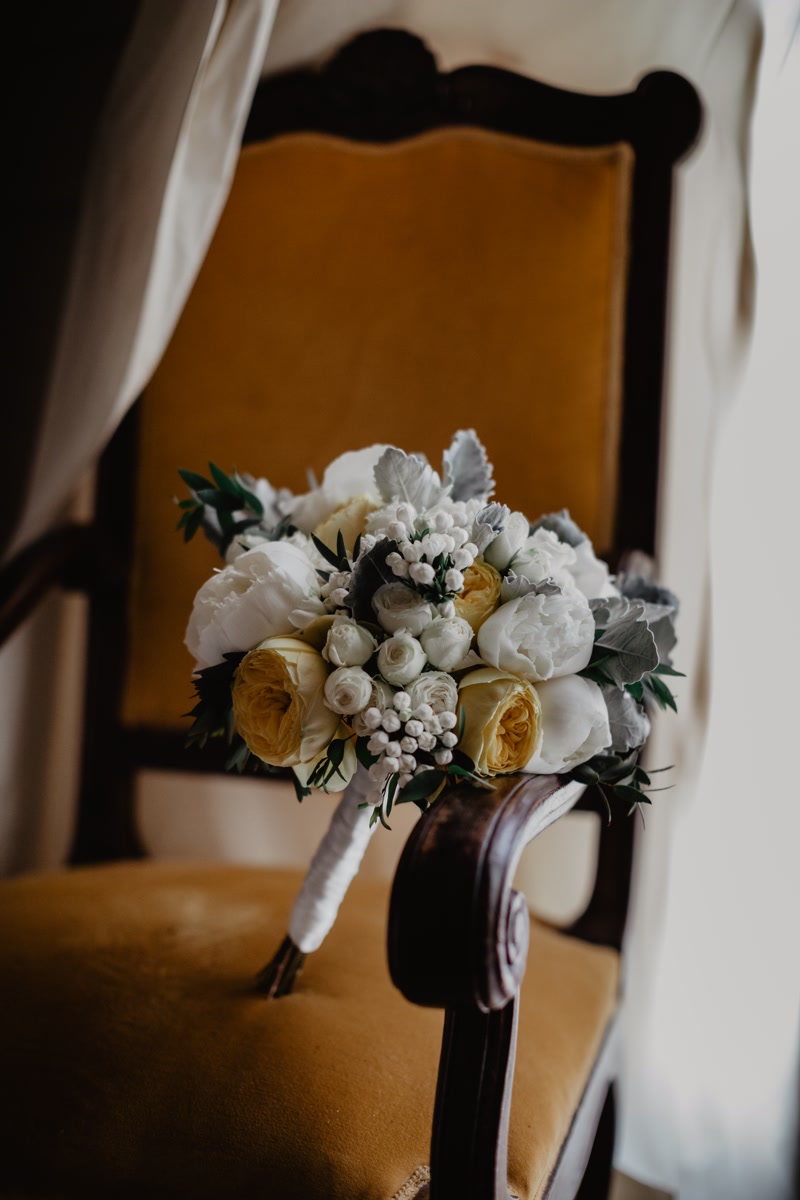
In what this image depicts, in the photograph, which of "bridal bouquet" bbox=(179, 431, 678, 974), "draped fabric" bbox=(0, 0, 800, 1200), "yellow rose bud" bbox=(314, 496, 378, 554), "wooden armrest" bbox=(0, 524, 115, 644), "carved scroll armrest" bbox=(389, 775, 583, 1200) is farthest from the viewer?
"wooden armrest" bbox=(0, 524, 115, 644)

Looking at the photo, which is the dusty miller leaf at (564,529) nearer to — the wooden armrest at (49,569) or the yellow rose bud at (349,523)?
the yellow rose bud at (349,523)

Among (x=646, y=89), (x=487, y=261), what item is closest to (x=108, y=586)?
(x=487, y=261)

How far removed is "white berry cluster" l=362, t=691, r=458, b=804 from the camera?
0.46m

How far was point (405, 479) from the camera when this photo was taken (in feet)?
1.78

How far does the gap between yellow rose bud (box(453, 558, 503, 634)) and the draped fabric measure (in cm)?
47

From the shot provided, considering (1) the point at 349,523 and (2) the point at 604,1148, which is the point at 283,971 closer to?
(1) the point at 349,523

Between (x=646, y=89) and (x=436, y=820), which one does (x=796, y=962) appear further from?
(x=646, y=89)

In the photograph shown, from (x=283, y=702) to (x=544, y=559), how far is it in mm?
184

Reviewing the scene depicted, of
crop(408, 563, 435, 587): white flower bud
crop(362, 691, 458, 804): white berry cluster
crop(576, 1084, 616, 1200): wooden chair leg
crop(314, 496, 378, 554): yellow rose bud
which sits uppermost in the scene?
crop(314, 496, 378, 554): yellow rose bud

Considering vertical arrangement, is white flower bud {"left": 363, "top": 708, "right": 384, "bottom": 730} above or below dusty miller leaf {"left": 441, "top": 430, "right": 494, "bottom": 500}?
below

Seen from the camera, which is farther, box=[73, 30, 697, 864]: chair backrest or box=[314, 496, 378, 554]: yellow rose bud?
box=[73, 30, 697, 864]: chair backrest

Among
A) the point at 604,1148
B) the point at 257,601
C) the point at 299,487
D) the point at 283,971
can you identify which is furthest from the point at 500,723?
the point at 604,1148

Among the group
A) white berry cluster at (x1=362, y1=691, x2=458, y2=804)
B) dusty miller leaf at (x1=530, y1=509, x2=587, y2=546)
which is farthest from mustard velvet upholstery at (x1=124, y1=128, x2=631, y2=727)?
white berry cluster at (x1=362, y1=691, x2=458, y2=804)

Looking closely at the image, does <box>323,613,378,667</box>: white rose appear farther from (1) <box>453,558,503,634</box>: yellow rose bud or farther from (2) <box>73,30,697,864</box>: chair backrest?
(2) <box>73,30,697,864</box>: chair backrest
